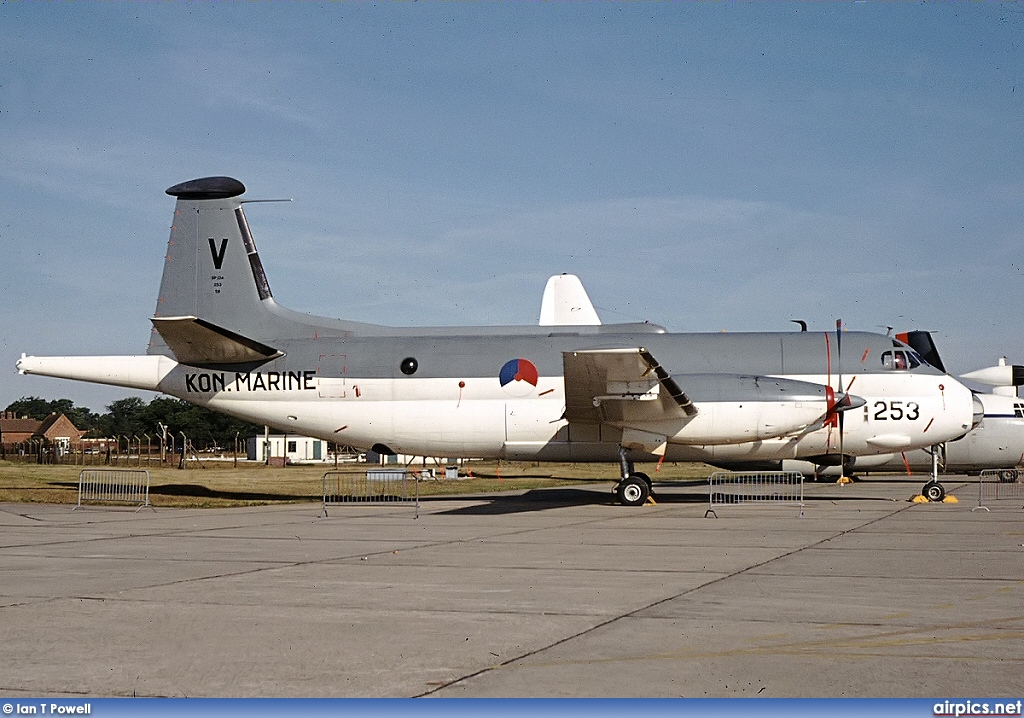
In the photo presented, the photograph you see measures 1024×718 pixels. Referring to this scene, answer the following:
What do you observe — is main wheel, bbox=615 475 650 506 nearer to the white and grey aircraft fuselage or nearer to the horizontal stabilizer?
the white and grey aircraft fuselage

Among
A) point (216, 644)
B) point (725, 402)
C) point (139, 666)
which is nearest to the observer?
point (139, 666)

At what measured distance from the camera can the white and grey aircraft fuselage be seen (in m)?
23.9

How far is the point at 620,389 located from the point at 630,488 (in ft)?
10.9

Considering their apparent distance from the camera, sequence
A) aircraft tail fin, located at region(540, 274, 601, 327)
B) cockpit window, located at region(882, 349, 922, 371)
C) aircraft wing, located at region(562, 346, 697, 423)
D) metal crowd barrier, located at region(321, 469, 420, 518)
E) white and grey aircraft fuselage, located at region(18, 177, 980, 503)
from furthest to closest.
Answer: aircraft tail fin, located at region(540, 274, 601, 327) → metal crowd barrier, located at region(321, 469, 420, 518) → cockpit window, located at region(882, 349, 922, 371) → white and grey aircraft fuselage, located at region(18, 177, 980, 503) → aircraft wing, located at region(562, 346, 697, 423)

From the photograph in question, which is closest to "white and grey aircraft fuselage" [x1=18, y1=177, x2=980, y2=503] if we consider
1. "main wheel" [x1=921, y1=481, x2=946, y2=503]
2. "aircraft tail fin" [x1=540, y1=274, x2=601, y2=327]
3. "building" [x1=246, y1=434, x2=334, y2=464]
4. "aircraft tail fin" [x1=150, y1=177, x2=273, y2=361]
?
"aircraft tail fin" [x1=150, y1=177, x2=273, y2=361]

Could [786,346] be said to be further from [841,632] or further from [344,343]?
[841,632]

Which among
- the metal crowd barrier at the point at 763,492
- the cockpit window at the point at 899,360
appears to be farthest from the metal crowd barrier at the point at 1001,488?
the metal crowd barrier at the point at 763,492

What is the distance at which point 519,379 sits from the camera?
81.1 feet

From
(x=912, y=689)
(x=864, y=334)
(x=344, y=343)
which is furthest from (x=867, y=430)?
(x=912, y=689)

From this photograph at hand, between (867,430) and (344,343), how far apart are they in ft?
44.1

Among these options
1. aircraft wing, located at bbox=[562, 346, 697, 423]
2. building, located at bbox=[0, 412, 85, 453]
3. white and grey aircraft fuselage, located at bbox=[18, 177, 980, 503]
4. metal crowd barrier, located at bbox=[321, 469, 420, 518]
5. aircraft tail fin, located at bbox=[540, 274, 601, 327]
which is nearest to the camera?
aircraft wing, located at bbox=[562, 346, 697, 423]

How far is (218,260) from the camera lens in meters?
26.2

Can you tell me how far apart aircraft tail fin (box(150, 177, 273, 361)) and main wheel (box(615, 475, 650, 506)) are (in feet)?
34.2

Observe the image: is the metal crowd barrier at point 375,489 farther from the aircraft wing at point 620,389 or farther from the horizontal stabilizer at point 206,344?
the aircraft wing at point 620,389
